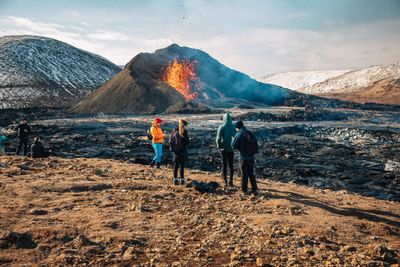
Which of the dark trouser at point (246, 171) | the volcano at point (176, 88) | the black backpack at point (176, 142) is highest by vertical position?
the volcano at point (176, 88)

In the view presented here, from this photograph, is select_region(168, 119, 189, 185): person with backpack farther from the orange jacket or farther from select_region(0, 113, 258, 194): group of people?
the orange jacket

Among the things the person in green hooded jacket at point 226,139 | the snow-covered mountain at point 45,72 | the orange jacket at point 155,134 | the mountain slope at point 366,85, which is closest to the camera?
the person in green hooded jacket at point 226,139

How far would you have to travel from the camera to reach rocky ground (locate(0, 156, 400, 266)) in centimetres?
592

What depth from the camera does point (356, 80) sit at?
14438cm

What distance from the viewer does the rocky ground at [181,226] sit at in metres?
5.92

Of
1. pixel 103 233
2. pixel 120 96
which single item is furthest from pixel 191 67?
pixel 103 233

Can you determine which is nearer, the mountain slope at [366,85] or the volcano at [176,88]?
the volcano at [176,88]

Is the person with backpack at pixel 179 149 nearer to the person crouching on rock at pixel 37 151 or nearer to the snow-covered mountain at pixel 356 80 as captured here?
the person crouching on rock at pixel 37 151

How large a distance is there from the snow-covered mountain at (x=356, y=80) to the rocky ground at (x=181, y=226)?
423ft

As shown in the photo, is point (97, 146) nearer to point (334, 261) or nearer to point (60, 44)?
point (334, 261)

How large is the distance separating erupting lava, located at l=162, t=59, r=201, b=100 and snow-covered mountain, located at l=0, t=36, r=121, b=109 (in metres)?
23.5

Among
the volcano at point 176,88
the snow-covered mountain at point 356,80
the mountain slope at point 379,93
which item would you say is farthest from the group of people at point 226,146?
the snow-covered mountain at point 356,80

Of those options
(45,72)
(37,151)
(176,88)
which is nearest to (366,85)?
(176,88)

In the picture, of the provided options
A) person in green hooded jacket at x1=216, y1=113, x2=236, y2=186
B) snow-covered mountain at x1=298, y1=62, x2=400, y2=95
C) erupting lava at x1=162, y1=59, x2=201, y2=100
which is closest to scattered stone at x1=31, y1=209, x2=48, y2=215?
person in green hooded jacket at x1=216, y1=113, x2=236, y2=186
